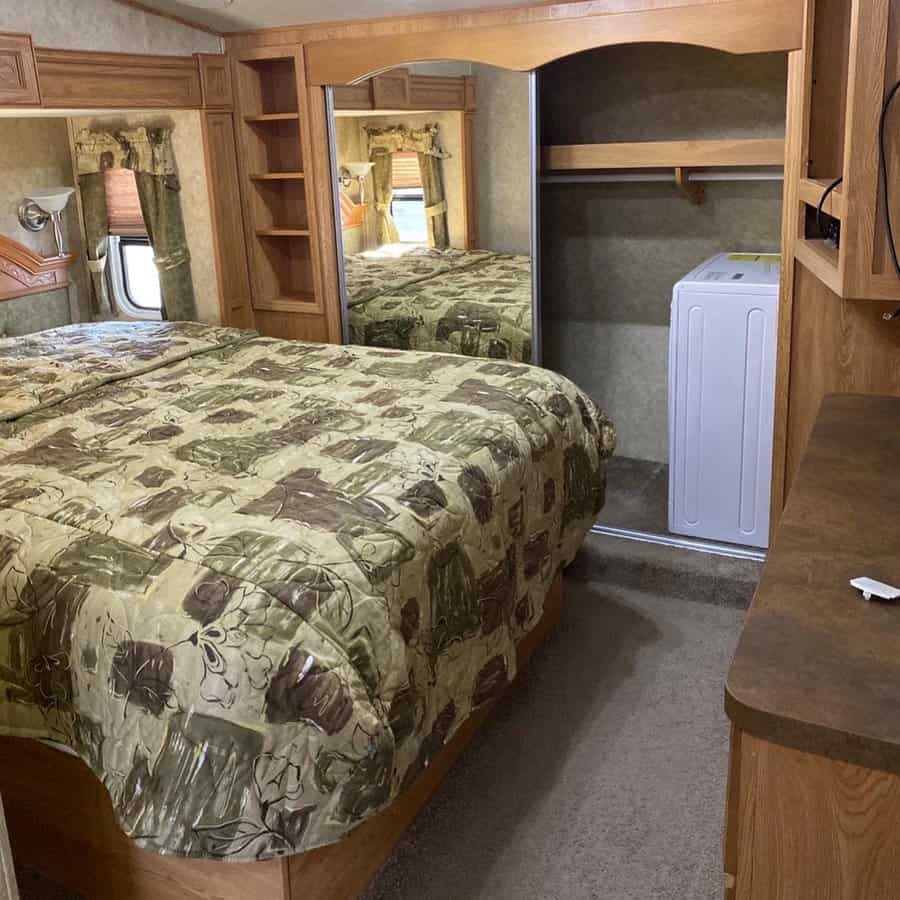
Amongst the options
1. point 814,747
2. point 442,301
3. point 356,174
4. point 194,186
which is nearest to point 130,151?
point 194,186

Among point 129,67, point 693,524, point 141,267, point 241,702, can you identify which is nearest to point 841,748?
point 241,702

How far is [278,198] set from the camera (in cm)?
413

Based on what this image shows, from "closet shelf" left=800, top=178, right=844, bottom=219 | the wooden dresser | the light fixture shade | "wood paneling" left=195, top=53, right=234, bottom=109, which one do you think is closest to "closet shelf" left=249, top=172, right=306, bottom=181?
"wood paneling" left=195, top=53, right=234, bottom=109

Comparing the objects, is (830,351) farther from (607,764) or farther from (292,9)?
(292,9)

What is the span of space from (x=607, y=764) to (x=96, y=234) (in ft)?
10.5

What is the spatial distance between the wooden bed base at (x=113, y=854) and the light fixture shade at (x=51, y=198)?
261 cm

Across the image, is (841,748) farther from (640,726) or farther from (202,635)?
(640,726)

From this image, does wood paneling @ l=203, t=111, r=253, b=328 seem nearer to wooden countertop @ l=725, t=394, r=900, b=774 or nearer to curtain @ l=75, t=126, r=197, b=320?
curtain @ l=75, t=126, r=197, b=320

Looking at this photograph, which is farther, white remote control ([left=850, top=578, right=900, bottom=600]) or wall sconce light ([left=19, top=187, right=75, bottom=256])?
wall sconce light ([left=19, top=187, right=75, bottom=256])

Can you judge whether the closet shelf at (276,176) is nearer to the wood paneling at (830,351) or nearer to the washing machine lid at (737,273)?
the washing machine lid at (737,273)

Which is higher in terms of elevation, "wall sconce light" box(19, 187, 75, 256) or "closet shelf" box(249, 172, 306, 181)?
"closet shelf" box(249, 172, 306, 181)

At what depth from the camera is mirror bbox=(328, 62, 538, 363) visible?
345 centimetres

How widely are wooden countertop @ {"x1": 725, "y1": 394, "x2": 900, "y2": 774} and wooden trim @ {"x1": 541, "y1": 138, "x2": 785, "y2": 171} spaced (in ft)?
5.32

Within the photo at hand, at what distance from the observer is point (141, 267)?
4.14 metres
